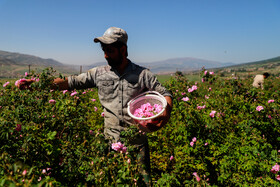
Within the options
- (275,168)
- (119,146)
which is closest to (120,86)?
(119,146)

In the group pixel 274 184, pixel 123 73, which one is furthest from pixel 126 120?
pixel 274 184

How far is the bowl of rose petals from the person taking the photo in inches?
67.6

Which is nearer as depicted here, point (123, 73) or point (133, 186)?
point (133, 186)

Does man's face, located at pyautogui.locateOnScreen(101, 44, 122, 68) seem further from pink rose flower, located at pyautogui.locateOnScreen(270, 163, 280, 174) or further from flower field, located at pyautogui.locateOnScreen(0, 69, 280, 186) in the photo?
pink rose flower, located at pyautogui.locateOnScreen(270, 163, 280, 174)

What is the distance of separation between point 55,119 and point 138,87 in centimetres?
108

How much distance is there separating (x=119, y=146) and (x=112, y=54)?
0.96 metres

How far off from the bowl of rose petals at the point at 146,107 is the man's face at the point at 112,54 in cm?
46

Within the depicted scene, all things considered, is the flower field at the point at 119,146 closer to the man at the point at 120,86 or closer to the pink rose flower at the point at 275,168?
the pink rose flower at the point at 275,168

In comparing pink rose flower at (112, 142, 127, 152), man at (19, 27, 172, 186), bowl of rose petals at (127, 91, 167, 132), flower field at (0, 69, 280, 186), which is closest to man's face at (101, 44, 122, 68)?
man at (19, 27, 172, 186)

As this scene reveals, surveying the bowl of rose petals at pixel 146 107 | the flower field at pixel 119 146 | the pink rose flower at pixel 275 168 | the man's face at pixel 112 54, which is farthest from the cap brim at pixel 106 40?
the pink rose flower at pixel 275 168

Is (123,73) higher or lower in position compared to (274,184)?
higher

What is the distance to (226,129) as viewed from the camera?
145 inches

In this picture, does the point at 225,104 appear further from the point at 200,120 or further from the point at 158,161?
the point at 158,161

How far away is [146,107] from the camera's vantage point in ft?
6.25
